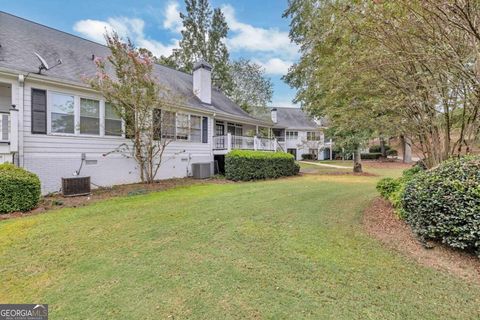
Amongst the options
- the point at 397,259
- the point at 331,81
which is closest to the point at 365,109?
the point at 331,81

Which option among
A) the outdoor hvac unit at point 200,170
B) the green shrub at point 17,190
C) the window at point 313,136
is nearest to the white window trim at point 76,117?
the green shrub at point 17,190

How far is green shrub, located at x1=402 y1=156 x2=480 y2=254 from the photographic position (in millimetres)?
3621

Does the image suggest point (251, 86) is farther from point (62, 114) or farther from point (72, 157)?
point (72, 157)

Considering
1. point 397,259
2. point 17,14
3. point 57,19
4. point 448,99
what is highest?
point 57,19

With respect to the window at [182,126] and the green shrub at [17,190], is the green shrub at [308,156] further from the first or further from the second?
the green shrub at [17,190]

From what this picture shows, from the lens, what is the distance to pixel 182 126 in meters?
13.0

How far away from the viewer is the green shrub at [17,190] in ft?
20.5

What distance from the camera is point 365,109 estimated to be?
23.8 feet

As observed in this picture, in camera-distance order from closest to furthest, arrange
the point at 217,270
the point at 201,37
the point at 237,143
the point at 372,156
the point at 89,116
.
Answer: the point at 217,270, the point at 89,116, the point at 237,143, the point at 201,37, the point at 372,156

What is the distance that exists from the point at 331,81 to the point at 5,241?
7699 millimetres

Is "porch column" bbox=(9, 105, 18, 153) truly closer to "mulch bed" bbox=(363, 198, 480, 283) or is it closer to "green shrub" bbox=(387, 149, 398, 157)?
"mulch bed" bbox=(363, 198, 480, 283)

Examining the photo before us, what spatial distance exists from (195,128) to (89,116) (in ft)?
17.7

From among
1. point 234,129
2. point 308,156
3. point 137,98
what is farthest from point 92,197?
point 308,156

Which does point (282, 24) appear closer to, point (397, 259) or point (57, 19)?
point (57, 19)
